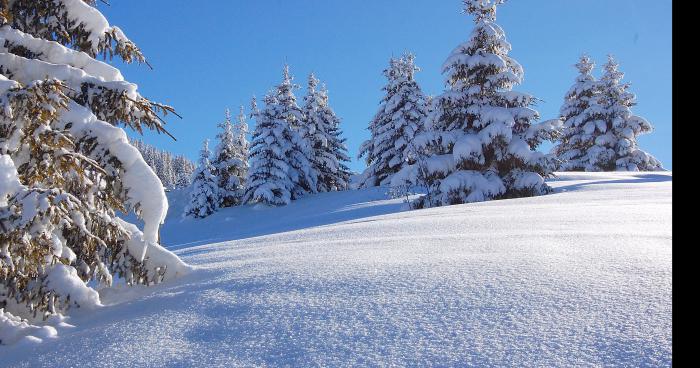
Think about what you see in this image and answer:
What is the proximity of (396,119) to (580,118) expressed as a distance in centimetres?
1235

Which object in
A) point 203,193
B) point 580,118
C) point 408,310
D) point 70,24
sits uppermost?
point 580,118

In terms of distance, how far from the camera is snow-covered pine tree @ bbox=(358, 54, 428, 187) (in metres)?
27.0

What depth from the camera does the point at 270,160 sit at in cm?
2733

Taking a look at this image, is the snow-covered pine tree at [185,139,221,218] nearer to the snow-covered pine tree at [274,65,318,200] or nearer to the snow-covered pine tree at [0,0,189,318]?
the snow-covered pine tree at [274,65,318,200]

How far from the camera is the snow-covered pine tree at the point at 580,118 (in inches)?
1129

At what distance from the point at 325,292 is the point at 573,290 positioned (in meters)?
1.51

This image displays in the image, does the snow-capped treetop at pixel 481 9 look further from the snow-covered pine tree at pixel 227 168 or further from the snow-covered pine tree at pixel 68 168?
the snow-covered pine tree at pixel 227 168

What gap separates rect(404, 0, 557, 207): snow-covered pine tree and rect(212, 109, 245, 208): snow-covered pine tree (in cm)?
2238

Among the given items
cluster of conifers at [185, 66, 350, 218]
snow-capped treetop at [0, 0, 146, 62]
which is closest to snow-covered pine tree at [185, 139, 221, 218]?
cluster of conifers at [185, 66, 350, 218]

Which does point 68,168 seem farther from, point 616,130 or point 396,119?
point 616,130

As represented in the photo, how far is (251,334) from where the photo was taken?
2.43m

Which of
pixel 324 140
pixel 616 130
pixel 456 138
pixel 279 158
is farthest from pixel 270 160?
pixel 616 130

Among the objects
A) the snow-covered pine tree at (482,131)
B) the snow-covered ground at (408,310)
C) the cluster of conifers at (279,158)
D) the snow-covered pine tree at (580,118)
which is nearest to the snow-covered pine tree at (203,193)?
the cluster of conifers at (279,158)

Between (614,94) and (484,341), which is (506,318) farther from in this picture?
(614,94)
